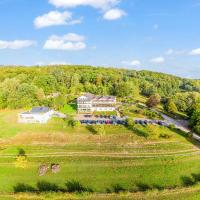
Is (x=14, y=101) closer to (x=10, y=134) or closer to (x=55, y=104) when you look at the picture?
(x=55, y=104)

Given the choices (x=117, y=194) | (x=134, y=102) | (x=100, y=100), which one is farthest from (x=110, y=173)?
(x=134, y=102)

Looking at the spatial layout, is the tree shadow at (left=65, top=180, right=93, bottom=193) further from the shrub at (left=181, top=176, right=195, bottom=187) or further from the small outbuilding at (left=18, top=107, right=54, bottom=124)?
the small outbuilding at (left=18, top=107, right=54, bottom=124)

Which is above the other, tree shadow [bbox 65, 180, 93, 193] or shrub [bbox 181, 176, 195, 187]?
shrub [bbox 181, 176, 195, 187]

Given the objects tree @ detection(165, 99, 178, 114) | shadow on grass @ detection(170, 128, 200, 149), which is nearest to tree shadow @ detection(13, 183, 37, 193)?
shadow on grass @ detection(170, 128, 200, 149)

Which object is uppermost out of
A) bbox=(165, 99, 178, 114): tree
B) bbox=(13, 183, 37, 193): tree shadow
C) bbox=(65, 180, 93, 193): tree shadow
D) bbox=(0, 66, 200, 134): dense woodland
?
bbox=(0, 66, 200, 134): dense woodland

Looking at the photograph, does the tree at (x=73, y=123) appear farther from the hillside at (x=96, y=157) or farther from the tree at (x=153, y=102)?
the tree at (x=153, y=102)

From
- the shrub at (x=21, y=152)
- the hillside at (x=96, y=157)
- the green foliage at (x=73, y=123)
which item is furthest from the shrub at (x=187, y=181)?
the shrub at (x=21, y=152)

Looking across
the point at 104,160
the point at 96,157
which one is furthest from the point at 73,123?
the point at 104,160
